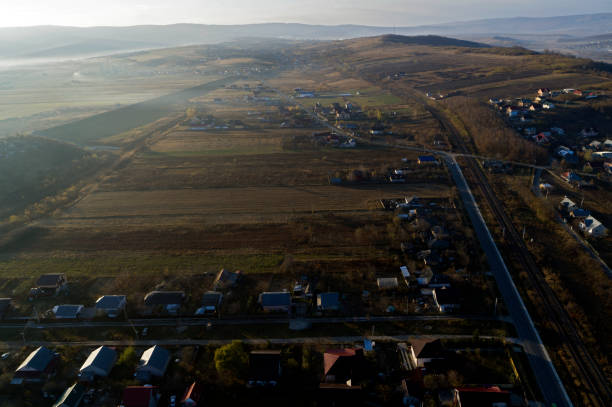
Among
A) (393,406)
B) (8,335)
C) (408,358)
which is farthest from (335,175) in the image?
(8,335)

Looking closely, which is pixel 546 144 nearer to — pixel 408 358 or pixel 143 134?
pixel 408 358

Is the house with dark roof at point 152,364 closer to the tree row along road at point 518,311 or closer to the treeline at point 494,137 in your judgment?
the tree row along road at point 518,311

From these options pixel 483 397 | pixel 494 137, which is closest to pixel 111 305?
pixel 483 397

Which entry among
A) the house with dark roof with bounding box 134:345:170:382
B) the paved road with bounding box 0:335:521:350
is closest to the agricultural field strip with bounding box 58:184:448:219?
the paved road with bounding box 0:335:521:350

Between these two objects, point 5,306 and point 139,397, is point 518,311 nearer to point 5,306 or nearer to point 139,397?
point 139,397

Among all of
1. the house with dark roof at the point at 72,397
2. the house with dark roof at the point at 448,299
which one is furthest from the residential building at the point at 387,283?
the house with dark roof at the point at 72,397

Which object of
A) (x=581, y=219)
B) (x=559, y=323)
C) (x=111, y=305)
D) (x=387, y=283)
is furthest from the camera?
(x=581, y=219)
